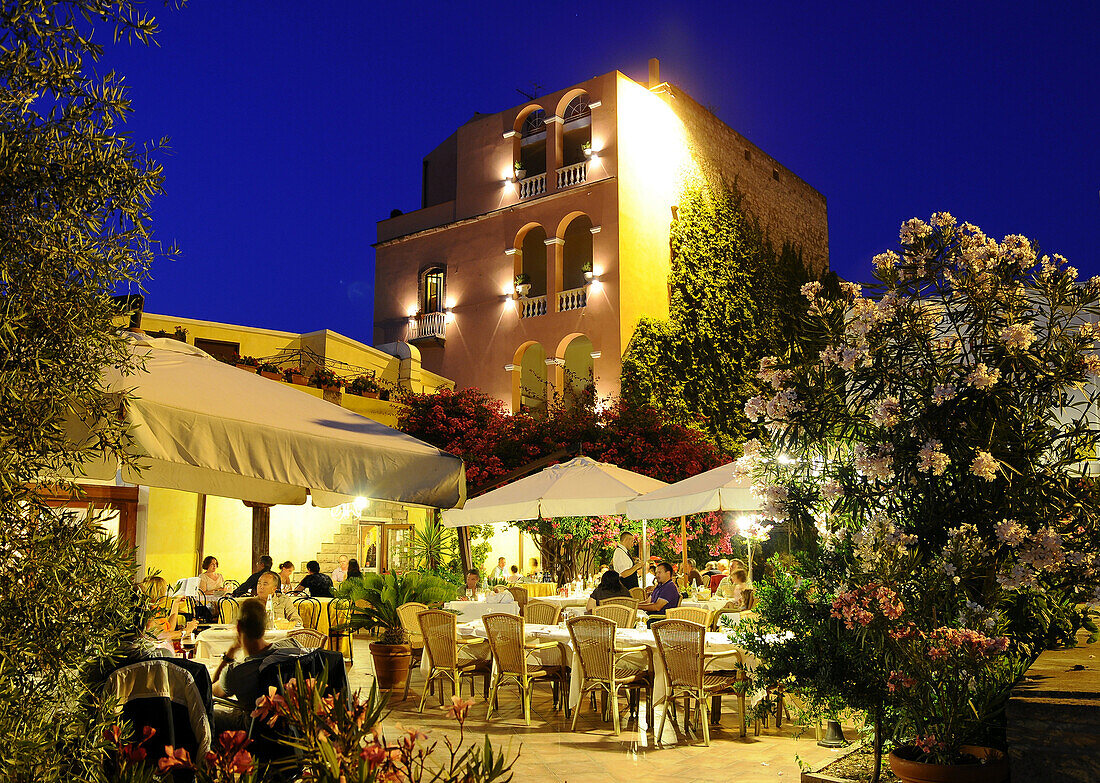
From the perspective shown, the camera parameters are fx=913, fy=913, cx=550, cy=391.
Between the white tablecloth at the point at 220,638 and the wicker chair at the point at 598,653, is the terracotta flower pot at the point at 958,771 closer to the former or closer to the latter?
the wicker chair at the point at 598,653

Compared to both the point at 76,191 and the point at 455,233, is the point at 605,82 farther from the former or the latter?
the point at 76,191

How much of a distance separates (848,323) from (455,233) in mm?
20450

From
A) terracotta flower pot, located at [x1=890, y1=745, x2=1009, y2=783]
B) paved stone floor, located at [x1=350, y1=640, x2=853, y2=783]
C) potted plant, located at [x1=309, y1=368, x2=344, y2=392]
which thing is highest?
potted plant, located at [x1=309, y1=368, x2=344, y2=392]

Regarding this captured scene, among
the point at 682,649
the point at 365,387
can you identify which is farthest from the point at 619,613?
the point at 365,387

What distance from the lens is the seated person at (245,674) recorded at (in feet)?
14.8

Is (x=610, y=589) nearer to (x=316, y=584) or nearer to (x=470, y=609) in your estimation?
(x=470, y=609)

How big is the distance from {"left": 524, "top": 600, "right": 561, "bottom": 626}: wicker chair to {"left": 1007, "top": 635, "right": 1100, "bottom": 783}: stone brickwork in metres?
6.23

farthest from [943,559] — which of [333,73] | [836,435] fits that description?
[333,73]

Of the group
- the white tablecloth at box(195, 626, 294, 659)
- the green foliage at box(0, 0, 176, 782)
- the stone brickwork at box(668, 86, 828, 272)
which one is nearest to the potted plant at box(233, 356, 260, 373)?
the white tablecloth at box(195, 626, 294, 659)

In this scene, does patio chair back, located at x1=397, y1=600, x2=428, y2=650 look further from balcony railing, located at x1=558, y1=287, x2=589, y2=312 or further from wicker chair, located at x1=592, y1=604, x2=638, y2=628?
balcony railing, located at x1=558, y1=287, x2=589, y2=312

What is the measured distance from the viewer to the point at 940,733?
3.67 m

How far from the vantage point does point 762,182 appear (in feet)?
83.1

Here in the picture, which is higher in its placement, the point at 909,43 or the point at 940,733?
the point at 909,43

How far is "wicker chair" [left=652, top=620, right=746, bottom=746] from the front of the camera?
716cm
